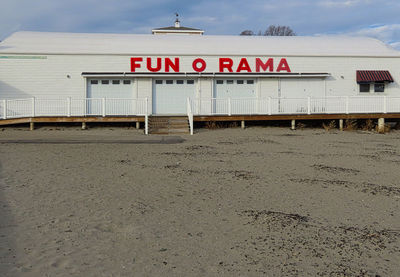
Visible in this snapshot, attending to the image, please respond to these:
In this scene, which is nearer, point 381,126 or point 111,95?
point 381,126

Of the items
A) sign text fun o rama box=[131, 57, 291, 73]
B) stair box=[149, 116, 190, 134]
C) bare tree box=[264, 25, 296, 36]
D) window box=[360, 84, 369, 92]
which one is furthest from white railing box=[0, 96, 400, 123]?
bare tree box=[264, 25, 296, 36]

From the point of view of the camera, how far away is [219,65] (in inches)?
834

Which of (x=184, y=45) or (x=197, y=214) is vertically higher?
(x=184, y=45)

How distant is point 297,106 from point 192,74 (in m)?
5.85

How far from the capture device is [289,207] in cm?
608

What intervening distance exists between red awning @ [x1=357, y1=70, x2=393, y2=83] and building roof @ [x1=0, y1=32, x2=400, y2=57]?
1.01m

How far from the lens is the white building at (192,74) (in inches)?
778

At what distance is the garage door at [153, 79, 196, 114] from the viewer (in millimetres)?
21078

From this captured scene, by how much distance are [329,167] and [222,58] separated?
12.7m

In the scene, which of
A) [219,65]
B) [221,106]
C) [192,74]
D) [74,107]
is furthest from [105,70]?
[221,106]

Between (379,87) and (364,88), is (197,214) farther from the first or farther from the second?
(379,87)

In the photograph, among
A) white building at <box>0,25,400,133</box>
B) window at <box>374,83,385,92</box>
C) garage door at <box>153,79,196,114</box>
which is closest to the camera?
white building at <box>0,25,400,133</box>

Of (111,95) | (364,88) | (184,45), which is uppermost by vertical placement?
(184,45)

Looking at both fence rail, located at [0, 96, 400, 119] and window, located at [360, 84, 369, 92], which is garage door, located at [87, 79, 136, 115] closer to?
fence rail, located at [0, 96, 400, 119]
